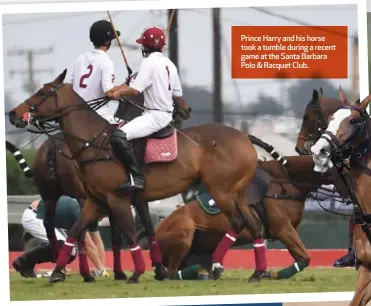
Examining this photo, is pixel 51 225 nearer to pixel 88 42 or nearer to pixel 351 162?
pixel 88 42

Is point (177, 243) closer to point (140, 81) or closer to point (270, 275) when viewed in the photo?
point (270, 275)

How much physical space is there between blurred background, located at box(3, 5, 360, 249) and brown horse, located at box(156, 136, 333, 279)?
0.36ft

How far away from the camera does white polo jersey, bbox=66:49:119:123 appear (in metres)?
10.5

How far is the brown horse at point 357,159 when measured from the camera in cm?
795

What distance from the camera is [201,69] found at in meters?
10.7

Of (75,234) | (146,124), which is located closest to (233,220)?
(146,124)

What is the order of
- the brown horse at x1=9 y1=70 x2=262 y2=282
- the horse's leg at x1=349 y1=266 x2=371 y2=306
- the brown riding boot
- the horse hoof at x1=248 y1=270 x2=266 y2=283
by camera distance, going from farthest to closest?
the horse hoof at x1=248 y1=270 x2=266 y2=283
the brown horse at x1=9 y1=70 x2=262 y2=282
the brown riding boot
the horse's leg at x1=349 y1=266 x2=371 y2=306

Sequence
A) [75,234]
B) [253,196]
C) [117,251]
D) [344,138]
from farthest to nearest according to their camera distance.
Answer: [253,196]
[117,251]
[75,234]
[344,138]

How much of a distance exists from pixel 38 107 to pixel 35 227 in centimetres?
114

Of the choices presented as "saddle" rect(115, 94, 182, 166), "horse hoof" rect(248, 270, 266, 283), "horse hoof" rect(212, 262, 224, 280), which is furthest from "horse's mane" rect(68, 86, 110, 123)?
"horse hoof" rect(248, 270, 266, 283)

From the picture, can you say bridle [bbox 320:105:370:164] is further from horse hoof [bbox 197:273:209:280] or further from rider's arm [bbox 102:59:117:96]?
horse hoof [bbox 197:273:209:280]

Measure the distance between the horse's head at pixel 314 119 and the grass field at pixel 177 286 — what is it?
3.77ft

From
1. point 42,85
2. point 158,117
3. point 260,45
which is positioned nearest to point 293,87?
point 260,45

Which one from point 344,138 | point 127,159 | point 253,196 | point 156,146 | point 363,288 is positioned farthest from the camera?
point 253,196
